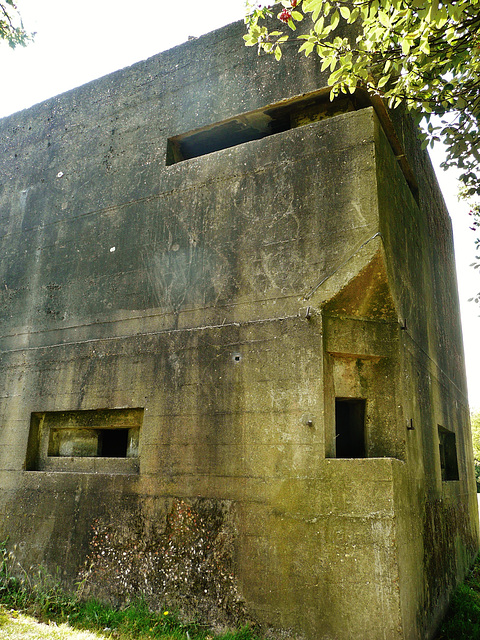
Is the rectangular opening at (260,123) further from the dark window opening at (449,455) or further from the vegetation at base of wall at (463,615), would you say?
the vegetation at base of wall at (463,615)

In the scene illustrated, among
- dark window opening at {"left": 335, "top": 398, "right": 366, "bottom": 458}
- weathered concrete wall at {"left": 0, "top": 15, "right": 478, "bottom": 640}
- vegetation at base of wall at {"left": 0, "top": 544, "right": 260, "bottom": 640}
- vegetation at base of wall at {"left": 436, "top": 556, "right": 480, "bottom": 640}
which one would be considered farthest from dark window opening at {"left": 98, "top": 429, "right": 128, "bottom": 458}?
vegetation at base of wall at {"left": 436, "top": 556, "right": 480, "bottom": 640}

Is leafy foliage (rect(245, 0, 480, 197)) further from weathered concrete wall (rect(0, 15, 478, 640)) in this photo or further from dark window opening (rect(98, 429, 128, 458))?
dark window opening (rect(98, 429, 128, 458))

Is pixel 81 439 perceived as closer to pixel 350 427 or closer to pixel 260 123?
pixel 350 427

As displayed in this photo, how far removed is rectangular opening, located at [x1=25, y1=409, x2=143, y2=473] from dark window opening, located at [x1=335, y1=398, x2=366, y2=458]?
2.18 metres

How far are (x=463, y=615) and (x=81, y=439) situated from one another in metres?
4.78

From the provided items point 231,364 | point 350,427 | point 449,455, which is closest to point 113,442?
point 231,364

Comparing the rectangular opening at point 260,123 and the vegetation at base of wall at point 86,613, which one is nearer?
the vegetation at base of wall at point 86,613

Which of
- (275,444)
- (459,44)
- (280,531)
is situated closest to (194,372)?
(275,444)

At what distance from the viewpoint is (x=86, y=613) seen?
16.1 feet

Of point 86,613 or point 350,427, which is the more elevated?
point 350,427

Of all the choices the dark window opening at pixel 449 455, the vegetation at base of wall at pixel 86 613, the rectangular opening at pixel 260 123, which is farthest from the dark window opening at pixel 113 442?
the dark window opening at pixel 449 455

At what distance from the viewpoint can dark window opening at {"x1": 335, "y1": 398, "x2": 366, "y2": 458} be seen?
16.9 ft

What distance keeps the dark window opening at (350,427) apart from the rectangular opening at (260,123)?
10.8 ft

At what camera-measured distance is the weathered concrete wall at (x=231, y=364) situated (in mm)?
4445
